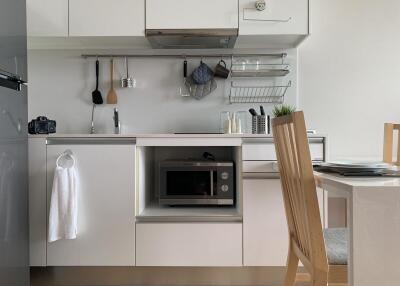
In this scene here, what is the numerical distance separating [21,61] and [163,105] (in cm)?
104

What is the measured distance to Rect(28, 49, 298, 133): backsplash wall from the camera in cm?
267

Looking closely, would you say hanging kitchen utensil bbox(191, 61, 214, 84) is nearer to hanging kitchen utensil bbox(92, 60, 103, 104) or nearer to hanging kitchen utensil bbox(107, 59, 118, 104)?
hanging kitchen utensil bbox(107, 59, 118, 104)

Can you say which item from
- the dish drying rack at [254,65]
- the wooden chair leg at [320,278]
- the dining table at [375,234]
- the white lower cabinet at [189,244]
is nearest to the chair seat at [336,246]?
the wooden chair leg at [320,278]

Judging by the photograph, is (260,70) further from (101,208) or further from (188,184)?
(101,208)

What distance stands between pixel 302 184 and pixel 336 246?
0.43 m

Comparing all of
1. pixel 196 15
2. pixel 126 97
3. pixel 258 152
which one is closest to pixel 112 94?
pixel 126 97

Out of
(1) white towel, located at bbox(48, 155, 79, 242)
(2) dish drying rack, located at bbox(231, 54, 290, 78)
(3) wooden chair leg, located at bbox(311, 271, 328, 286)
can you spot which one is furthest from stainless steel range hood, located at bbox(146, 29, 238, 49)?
(3) wooden chair leg, located at bbox(311, 271, 328, 286)

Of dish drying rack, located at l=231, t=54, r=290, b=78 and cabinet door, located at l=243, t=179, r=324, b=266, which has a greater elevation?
dish drying rack, located at l=231, t=54, r=290, b=78

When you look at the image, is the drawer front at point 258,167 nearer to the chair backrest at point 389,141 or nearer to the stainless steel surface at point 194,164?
the stainless steel surface at point 194,164

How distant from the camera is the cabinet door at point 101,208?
211 cm

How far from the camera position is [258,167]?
6.89 feet

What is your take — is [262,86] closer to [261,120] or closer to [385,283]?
[261,120]

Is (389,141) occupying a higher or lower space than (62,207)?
higher

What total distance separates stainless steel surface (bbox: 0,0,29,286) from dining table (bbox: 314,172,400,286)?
1518mm
